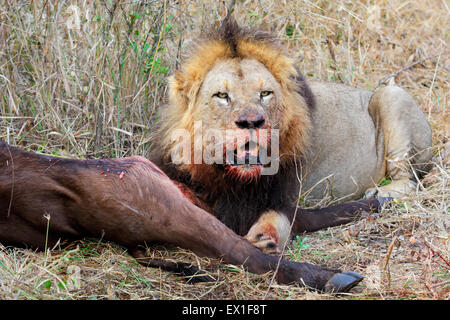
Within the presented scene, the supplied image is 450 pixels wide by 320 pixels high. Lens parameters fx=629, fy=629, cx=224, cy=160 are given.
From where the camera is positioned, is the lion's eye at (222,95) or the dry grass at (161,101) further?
the lion's eye at (222,95)

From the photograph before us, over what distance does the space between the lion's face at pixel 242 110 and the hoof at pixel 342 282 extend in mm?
838

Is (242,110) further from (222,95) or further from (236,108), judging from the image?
(222,95)

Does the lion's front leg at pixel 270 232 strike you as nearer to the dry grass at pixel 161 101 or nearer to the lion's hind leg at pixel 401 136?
the dry grass at pixel 161 101

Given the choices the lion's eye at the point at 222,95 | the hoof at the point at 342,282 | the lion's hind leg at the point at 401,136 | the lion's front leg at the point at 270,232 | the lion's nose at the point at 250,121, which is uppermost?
the lion's eye at the point at 222,95

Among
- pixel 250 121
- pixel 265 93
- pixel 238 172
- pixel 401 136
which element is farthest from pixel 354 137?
pixel 250 121

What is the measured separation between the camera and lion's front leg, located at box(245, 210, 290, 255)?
3195 millimetres

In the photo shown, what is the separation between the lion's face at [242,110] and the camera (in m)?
3.28

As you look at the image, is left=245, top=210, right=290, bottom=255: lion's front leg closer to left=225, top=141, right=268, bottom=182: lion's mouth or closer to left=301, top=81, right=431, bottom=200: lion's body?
left=225, top=141, right=268, bottom=182: lion's mouth

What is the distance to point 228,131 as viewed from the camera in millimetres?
3328

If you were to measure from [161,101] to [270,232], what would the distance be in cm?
179

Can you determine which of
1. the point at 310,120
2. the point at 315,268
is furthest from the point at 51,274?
the point at 310,120

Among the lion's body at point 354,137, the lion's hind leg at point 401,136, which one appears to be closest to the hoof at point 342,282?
the lion's body at point 354,137

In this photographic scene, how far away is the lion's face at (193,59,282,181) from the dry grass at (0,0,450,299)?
0.59 m

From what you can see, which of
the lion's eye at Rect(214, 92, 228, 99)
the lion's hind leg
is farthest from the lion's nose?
the lion's hind leg
